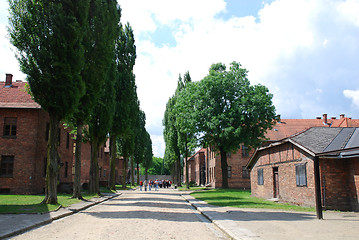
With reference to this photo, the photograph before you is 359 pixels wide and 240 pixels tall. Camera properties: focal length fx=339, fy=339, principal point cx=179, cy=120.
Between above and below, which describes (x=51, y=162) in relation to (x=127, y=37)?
below

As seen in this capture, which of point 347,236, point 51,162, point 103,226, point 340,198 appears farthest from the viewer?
point 51,162

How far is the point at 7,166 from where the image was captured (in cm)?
2711

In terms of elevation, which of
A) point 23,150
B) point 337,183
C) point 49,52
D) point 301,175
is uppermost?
point 49,52

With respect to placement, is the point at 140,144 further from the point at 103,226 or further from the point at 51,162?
the point at 103,226

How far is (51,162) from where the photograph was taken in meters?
17.8

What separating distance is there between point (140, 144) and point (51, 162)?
4125cm

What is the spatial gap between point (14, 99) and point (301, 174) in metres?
23.2

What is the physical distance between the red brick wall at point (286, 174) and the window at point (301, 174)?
→ 188mm

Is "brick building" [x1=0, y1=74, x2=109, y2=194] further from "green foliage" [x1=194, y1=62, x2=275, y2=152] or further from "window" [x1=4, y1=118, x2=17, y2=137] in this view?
"green foliage" [x1=194, y1=62, x2=275, y2=152]

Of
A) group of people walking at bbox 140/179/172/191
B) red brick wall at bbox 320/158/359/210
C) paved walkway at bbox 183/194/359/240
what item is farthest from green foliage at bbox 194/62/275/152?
paved walkway at bbox 183/194/359/240

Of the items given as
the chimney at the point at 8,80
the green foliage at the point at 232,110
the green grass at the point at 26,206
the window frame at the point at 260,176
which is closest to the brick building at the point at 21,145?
the chimney at the point at 8,80

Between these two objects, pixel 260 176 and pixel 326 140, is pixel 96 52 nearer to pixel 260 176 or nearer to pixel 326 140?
pixel 326 140

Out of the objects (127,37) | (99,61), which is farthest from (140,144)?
(99,61)

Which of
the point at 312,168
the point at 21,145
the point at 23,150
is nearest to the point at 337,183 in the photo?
the point at 312,168
